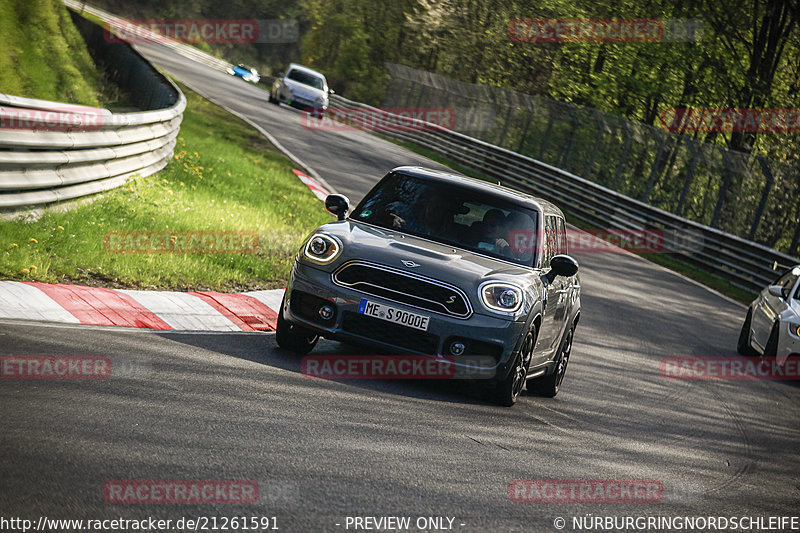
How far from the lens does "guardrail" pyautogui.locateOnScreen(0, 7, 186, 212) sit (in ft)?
30.2

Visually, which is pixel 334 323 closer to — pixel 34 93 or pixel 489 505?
pixel 489 505

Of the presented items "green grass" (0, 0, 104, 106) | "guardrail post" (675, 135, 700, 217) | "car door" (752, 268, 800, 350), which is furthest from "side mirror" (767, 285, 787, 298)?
"guardrail post" (675, 135, 700, 217)

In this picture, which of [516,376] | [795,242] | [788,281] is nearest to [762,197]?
[795,242]

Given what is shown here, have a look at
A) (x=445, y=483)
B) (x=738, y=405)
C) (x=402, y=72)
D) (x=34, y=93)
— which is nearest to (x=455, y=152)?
(x=402, y=72)

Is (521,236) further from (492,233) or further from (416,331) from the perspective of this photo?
(416,331)

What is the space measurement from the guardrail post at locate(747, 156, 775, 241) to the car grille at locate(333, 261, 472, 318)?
18541 mm

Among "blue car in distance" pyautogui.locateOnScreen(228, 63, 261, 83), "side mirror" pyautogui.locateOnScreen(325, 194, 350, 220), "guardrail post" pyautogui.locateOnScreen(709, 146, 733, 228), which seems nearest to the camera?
"side mirror" pyautogui.locateOnScreen(325, 194, 350, 220)

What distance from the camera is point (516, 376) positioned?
26.7 feet

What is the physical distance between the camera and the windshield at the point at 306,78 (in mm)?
38062

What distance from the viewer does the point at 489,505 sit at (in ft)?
17.3

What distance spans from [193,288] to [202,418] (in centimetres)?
474

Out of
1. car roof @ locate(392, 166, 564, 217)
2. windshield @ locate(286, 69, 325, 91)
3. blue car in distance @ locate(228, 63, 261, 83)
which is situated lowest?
blue car in distance @ locate(228, 63, 261, 83)

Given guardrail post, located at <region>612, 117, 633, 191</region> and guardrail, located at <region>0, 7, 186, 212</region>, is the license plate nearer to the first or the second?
guardrail, located at <region>0, 7, 186, 212</region>

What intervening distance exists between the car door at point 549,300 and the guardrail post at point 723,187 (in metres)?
17.2
